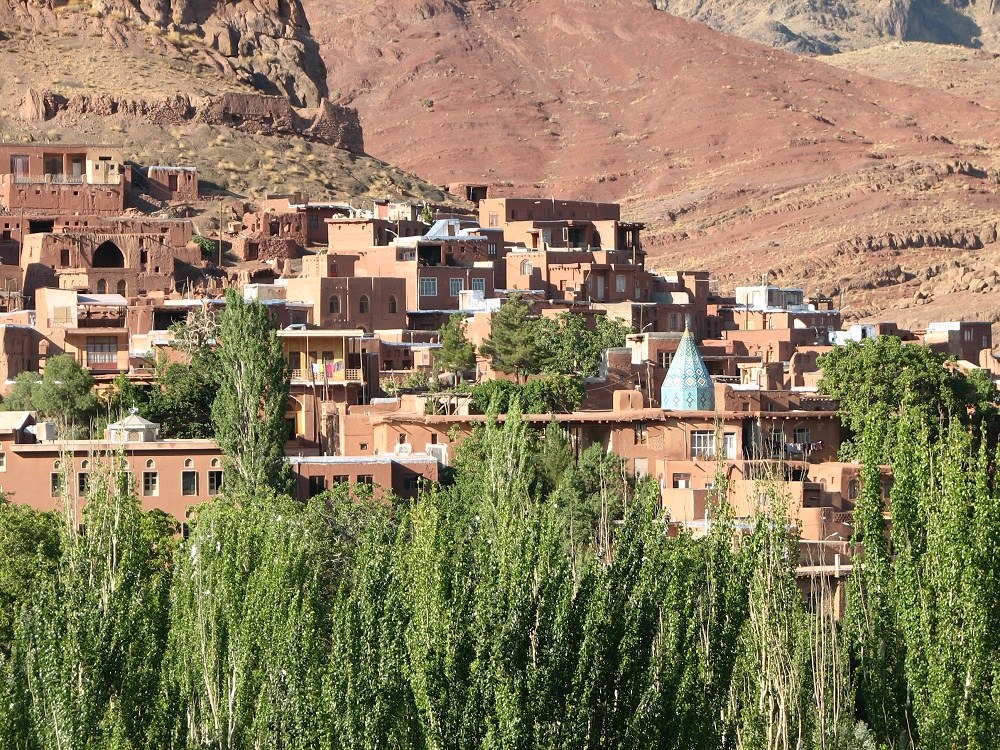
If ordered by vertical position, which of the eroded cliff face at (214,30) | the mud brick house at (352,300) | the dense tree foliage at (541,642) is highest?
the eroded cliff face at (214,30)

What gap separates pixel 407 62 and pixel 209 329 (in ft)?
315

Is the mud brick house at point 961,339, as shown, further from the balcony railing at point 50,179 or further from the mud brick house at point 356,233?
the balcony railing at point 50,179

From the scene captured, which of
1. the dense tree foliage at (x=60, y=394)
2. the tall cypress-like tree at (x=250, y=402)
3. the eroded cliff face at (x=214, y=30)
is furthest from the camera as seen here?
the eroded cliff face at (x=214, y=30)

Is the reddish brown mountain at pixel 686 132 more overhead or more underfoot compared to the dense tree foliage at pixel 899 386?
more overhead

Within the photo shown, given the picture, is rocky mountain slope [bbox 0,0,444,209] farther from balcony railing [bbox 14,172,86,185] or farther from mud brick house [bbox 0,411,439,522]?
mud brick house [bbox 0,411,439,522]

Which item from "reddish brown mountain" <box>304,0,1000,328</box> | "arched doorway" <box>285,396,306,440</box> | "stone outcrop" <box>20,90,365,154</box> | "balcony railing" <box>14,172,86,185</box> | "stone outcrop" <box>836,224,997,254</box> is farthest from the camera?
"reddish brown mountain" <box>304,0,1000,328</box>

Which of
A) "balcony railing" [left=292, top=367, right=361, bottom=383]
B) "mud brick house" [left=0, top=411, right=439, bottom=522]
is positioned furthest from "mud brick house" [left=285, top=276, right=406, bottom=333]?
"mud brick house" [left=0, top=411, right=439, bottom=522]

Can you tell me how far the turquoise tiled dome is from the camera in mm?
43469

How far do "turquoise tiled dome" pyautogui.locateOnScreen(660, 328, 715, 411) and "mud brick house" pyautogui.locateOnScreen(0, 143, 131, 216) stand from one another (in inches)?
952

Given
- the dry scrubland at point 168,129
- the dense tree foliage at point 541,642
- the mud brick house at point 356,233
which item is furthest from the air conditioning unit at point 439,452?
the dry scrubland at point 168,129

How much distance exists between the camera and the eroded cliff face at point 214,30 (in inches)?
3290

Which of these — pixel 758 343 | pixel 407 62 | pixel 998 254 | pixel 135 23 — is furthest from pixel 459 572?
pixel 407 62

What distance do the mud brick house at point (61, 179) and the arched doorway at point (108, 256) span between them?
136 inches

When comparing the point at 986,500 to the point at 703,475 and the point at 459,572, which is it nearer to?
the point at 459,572
